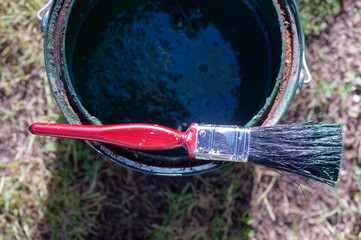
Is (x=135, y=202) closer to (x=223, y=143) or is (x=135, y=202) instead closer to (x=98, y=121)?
(x=98, y=121)

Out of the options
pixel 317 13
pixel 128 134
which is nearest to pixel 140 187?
pixel 128 134

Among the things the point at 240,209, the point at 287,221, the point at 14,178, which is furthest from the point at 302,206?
the point at 14,178

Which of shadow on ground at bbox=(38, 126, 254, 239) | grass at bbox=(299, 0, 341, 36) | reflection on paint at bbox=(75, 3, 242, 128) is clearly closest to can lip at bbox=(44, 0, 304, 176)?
reflection on paint at bbox=(75, 3, 242, 128)

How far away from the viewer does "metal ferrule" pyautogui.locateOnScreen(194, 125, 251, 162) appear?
1149 millimetres

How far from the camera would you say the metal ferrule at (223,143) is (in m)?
1.15

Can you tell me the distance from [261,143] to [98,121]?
21.4 inches

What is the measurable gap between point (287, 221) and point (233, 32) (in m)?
0.98

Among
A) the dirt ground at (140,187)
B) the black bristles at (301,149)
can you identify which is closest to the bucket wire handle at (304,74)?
the black bristles at (301,149)

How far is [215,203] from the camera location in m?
1.83

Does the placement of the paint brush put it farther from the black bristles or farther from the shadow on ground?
the shadow on ground

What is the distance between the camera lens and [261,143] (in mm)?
1160

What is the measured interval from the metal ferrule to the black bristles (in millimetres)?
30

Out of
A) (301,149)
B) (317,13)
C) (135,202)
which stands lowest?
(135,202)

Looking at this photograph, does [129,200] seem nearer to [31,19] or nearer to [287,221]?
[287,221]
